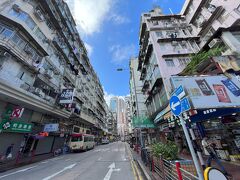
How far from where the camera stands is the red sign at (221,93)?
4.36 m

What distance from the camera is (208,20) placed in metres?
15.9

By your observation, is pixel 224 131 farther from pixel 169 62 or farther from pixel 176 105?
pixel 169 62

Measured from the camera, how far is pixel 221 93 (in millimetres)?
4527

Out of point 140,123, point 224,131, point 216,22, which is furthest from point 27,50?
point 216,22

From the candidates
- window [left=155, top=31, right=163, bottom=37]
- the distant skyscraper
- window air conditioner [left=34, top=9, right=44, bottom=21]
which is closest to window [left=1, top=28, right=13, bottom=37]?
window air conditioner [left=34, top=9, right=44, bottom=21]

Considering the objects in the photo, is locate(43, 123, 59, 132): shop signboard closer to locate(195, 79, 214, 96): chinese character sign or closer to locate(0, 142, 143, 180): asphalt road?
locate(0, 142, 143, 180): asphalt road

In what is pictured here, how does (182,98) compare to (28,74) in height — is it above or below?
below

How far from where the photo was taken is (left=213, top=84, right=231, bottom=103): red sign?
14.3 feet

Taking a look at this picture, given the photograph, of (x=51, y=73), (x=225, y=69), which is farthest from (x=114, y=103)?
(x=225, y=69)

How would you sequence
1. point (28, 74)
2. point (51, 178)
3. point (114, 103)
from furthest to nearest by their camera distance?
point (114, 103)
point (28, 74)
point (51, 178)

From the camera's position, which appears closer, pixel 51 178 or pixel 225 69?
pixel 51 178

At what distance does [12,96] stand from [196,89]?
1566cm

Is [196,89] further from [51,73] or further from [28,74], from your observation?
[51,73]

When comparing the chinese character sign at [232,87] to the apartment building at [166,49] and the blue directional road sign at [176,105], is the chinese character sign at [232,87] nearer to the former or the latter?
the blue directional road sign at [176,105]
